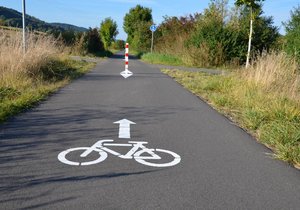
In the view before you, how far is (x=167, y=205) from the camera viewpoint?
143 inches

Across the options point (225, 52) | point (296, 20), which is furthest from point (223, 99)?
point (225, 52)

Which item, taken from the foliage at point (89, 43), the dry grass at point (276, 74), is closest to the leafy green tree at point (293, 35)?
the dry grass at point (276, 74)

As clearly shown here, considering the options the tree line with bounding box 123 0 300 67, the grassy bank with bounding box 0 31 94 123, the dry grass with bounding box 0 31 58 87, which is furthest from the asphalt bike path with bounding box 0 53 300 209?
the tree line with bounding box 123 0 300 67

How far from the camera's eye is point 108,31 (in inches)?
2689

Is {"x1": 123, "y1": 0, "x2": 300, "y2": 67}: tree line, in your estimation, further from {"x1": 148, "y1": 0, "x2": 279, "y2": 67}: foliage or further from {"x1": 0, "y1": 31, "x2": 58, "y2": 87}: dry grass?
{"x1": 0, "y1": 31, "x2": 58, "y2": 87}: dry grass

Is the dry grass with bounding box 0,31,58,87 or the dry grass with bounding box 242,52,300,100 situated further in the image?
the dry grass with bounding box 0,31,58,87

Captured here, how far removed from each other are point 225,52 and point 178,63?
391cm

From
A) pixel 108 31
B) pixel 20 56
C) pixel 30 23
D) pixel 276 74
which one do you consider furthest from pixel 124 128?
pixel 108 31

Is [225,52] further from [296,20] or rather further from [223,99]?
[223,99]

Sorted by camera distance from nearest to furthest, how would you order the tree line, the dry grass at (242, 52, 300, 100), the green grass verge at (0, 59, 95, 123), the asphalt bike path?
the asphalt bike path
the green grass verge at (0, 59, 95, 123)
the dry grass at (242, 52, 300, 100)
the tree line

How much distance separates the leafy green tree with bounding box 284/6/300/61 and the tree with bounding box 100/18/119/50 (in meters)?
48.4

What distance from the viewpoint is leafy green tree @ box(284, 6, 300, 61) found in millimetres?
16203

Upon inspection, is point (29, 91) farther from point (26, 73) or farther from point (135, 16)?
point (135, 16)

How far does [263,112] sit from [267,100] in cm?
141
